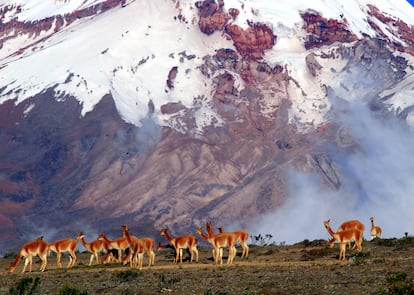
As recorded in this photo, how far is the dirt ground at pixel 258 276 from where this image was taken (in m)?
46.0

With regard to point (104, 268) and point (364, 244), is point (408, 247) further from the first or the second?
point (104, 268)

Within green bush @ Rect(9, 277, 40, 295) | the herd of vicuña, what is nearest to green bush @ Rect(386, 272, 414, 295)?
the herd of vicuña

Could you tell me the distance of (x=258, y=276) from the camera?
170 ft

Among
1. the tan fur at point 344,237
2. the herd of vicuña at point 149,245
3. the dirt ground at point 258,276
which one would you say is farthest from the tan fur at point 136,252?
the tan fur at point 344,237

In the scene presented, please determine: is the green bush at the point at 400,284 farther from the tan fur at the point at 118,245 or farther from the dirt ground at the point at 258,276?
the tan fur at the point at 118,245

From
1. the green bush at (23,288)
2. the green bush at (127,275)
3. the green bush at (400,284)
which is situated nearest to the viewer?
the green bush at (400,284)

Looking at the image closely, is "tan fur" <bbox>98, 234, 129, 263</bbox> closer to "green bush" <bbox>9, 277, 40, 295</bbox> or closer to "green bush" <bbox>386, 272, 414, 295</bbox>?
"green bush" <bbox>9, 277, 40, 295</bbox>

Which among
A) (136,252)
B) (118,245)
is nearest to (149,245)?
(136,252)

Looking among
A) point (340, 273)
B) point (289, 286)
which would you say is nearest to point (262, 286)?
point (289, 286)

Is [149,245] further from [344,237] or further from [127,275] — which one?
[344,237]

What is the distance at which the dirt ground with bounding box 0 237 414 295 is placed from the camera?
4603 cm

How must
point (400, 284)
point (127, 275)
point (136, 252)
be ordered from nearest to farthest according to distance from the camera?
point (400, 284) → point (127, 275) → point (136, 252)

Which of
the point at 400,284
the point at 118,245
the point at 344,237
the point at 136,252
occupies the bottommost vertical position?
the point at 400,284

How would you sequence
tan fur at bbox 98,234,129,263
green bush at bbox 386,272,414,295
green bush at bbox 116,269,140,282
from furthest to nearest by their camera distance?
1. tan fur at bbox 98,234,129,263
2. green bush at bbox 116,269,140,282
3. green bush at bbox 386,272,414,295
